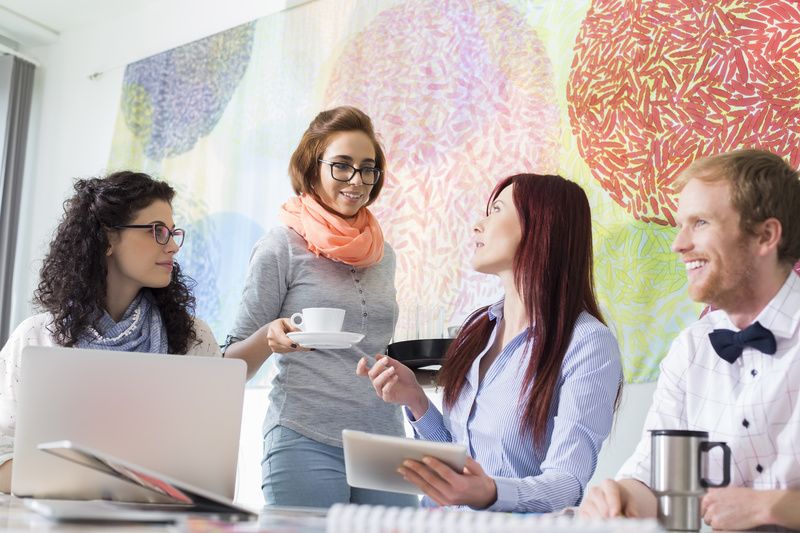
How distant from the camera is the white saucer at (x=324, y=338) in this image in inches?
82.4

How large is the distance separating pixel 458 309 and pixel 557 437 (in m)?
1.31

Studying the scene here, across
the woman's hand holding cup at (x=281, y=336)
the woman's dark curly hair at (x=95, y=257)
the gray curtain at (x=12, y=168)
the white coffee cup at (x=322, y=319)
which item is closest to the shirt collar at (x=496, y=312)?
the white coffee cup at (x=322, y=319)

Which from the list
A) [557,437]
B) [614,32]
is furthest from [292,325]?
[614,32]

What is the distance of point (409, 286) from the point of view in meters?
3.22

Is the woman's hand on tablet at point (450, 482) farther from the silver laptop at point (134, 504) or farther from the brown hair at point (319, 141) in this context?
the brown hair at point (319, 141)

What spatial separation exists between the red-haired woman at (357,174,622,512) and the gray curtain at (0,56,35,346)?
130 inches

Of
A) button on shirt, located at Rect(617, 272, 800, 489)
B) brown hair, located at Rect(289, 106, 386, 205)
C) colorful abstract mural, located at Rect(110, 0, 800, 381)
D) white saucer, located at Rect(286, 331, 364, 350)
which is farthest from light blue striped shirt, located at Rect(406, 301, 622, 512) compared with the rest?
brown hair, located at Rect(289, 106, 386, 205)

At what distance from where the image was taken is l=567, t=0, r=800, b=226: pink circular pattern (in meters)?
2.45

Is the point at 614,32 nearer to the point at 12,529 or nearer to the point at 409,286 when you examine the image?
the point at 409,286

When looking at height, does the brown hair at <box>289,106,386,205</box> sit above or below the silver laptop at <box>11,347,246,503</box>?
above

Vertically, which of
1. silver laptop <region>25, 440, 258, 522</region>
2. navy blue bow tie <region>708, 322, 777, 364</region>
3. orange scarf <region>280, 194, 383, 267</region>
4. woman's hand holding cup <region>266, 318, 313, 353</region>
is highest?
orange scarf <region>280, 194, 383, 267</region>

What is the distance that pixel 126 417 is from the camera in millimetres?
1471

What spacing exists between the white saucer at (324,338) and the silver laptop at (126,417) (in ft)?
1.78

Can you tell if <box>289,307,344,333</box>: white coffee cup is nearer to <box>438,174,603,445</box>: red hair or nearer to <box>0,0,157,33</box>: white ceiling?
<box>438,174,603,445</box>: red hair
